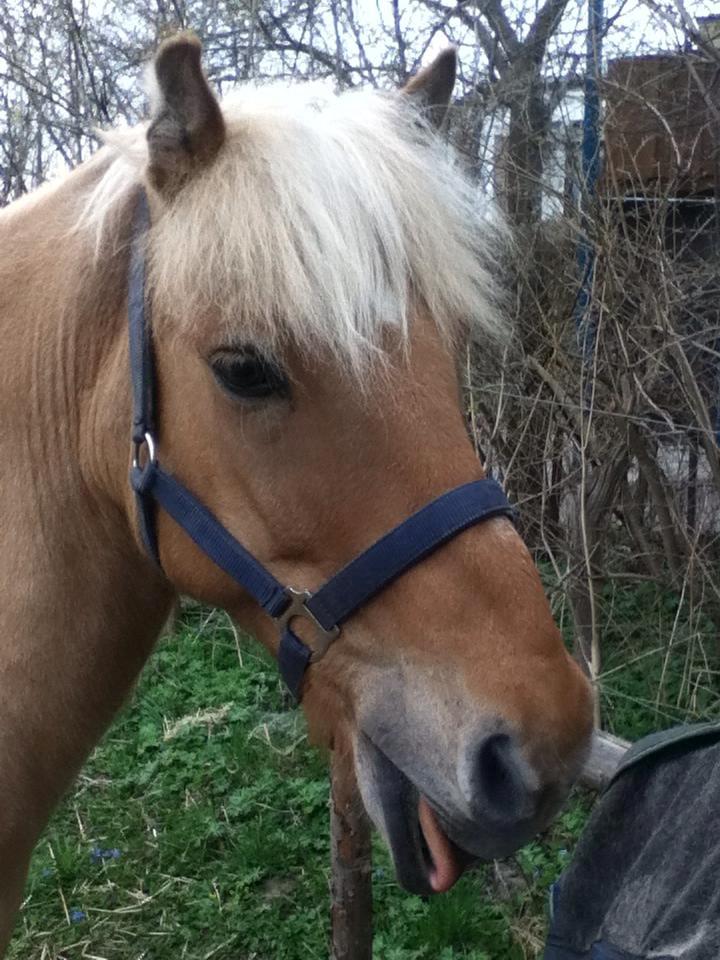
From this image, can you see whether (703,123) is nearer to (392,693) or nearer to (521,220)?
(521,220)

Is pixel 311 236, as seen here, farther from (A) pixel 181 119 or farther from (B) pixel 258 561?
(B) pixel 258 561

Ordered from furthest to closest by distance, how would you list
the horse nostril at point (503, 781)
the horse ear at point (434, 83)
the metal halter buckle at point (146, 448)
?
the horse ear at point (434, 83), the metal halter buckle at point (146, 448), the horse nostril at point (503, 781)

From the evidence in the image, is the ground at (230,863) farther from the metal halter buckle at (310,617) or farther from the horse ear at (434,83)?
the horse ear at (434,83)

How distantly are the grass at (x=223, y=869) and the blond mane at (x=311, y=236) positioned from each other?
4.95 ft

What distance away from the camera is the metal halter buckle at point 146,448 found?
154cm

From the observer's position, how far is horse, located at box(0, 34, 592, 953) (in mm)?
1330

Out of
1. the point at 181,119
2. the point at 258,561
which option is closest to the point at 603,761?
the point at 258,561

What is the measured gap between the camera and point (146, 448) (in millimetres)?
1551

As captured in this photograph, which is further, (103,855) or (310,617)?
(103,855)

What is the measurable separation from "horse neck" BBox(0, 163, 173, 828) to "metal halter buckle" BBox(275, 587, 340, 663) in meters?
0.37

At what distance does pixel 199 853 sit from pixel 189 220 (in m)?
2.92

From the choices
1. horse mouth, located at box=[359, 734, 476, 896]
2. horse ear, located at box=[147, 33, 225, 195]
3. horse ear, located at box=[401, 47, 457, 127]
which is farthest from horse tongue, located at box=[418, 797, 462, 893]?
horse ear, located at box=[401, 47, 457, 127]

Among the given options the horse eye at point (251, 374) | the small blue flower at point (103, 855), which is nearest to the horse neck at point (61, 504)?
the horse eye at point (251, 374)

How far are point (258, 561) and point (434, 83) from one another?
1.14 m
